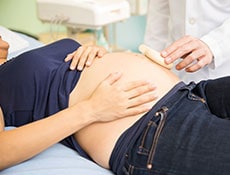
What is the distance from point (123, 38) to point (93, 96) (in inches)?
116

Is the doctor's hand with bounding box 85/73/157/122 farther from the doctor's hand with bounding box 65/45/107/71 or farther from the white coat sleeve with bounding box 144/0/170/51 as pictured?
the white coat sleeve with bounding box 144/0/170/51

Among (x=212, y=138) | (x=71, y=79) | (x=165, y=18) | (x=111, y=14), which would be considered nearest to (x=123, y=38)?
(x=111, y=14)

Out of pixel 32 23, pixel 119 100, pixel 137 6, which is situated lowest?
pixel 32 23

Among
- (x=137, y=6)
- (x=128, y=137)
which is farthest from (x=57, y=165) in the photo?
(x=137, y=6)

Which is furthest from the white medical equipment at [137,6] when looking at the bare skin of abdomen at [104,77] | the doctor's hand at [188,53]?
the bare skin of abdomen at [104,77]

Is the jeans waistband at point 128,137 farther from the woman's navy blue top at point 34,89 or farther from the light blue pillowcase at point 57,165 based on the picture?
the woman's navy blue top at point 34,89

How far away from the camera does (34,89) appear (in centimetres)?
126

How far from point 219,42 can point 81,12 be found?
113 centimetres

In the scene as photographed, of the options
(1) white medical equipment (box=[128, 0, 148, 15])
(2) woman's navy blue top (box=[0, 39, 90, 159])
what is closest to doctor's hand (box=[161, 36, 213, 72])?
(2) woman's navy blue top (box=[0, 39, 90, 159])

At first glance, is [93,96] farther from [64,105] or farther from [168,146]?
[168,146]

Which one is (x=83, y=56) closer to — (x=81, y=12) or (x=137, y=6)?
(x=81, y=12)

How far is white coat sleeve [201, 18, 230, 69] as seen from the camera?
1.50 m

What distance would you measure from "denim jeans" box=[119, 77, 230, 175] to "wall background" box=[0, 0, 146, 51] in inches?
94.6

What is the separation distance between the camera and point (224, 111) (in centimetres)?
121
